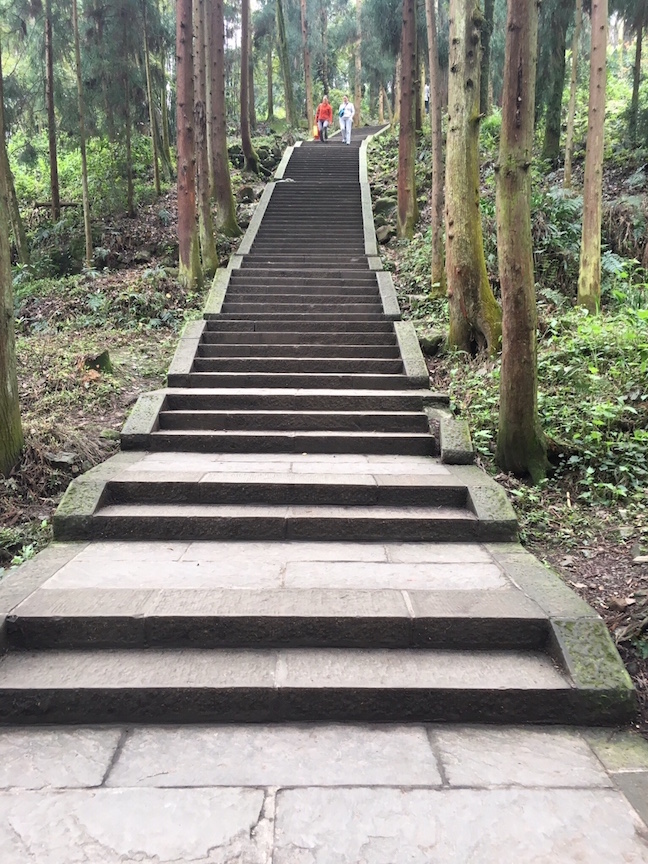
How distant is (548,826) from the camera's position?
1.99 m

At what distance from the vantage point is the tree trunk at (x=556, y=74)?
12766 millimetres

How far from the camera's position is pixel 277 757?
231 cm

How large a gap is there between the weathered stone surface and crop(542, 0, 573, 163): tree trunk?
15.4 m

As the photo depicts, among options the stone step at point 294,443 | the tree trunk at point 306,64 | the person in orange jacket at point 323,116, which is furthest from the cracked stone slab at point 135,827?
the tree trunk at point 306,64

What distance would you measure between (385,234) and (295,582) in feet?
37.5

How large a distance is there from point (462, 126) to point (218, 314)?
410 centimetres

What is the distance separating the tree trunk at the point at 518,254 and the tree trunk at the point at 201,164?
7.63m

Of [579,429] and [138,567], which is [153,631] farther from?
[579,429]

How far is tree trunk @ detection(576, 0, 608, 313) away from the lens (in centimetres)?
788

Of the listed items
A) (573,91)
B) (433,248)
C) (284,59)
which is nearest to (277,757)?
(433,248)

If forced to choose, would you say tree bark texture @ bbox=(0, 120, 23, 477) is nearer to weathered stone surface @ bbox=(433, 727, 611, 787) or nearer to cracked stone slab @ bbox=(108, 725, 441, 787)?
cracked stone slab @ bbox=(108, 725, 441, 787)

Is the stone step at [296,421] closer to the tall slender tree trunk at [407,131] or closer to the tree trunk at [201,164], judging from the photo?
the tree trunk at [201,164]

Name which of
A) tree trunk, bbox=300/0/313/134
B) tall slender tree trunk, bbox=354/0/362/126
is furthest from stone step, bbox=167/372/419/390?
tall slender tree trunk, bbox=354/0/362/126

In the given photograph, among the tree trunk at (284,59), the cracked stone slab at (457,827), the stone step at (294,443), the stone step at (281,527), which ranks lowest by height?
the cracked stone slab at (457,827)
